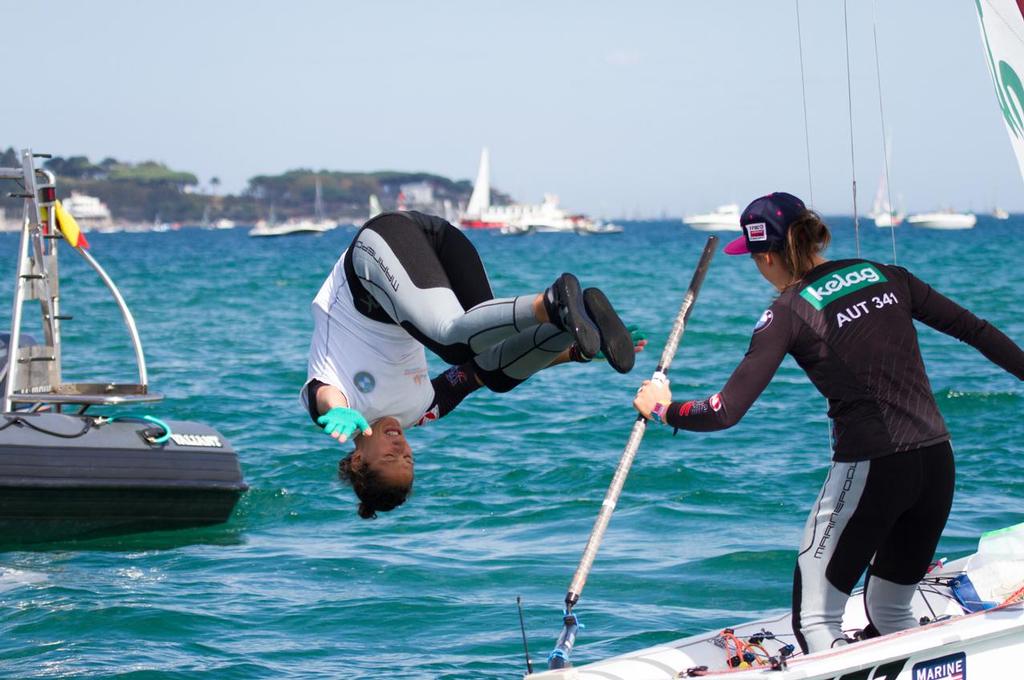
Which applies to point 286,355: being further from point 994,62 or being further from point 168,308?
point 994,62

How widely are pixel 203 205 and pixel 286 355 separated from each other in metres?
168

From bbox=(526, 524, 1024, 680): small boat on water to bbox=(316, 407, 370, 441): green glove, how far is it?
1154mm

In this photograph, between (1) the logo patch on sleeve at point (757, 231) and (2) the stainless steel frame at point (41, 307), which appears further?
(2) the stainless steel frame at point (41, 307)

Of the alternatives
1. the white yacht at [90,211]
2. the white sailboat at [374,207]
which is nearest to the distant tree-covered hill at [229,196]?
the white yacht at [90,211]

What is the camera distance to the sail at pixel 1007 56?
5.83 m

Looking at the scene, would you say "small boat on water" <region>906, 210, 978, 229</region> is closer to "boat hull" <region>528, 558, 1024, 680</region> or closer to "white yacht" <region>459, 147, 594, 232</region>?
"white yacht" <region>459, 147, 594, 232</region>

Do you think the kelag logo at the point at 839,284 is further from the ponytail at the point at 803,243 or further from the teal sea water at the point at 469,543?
the teal sea water at the point at 469,543

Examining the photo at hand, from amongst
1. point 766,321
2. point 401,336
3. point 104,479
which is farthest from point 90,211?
point 766,321

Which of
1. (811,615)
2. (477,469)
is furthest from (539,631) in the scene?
(477,469)

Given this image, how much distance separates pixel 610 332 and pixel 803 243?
82cm

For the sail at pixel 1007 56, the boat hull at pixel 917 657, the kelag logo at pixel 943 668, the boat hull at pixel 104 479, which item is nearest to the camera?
the boat hull at pixel 917 657

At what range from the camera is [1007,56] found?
598 cm

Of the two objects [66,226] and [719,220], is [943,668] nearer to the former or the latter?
[66,226]

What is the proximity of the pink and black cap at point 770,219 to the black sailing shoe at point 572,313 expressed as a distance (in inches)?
25.1
